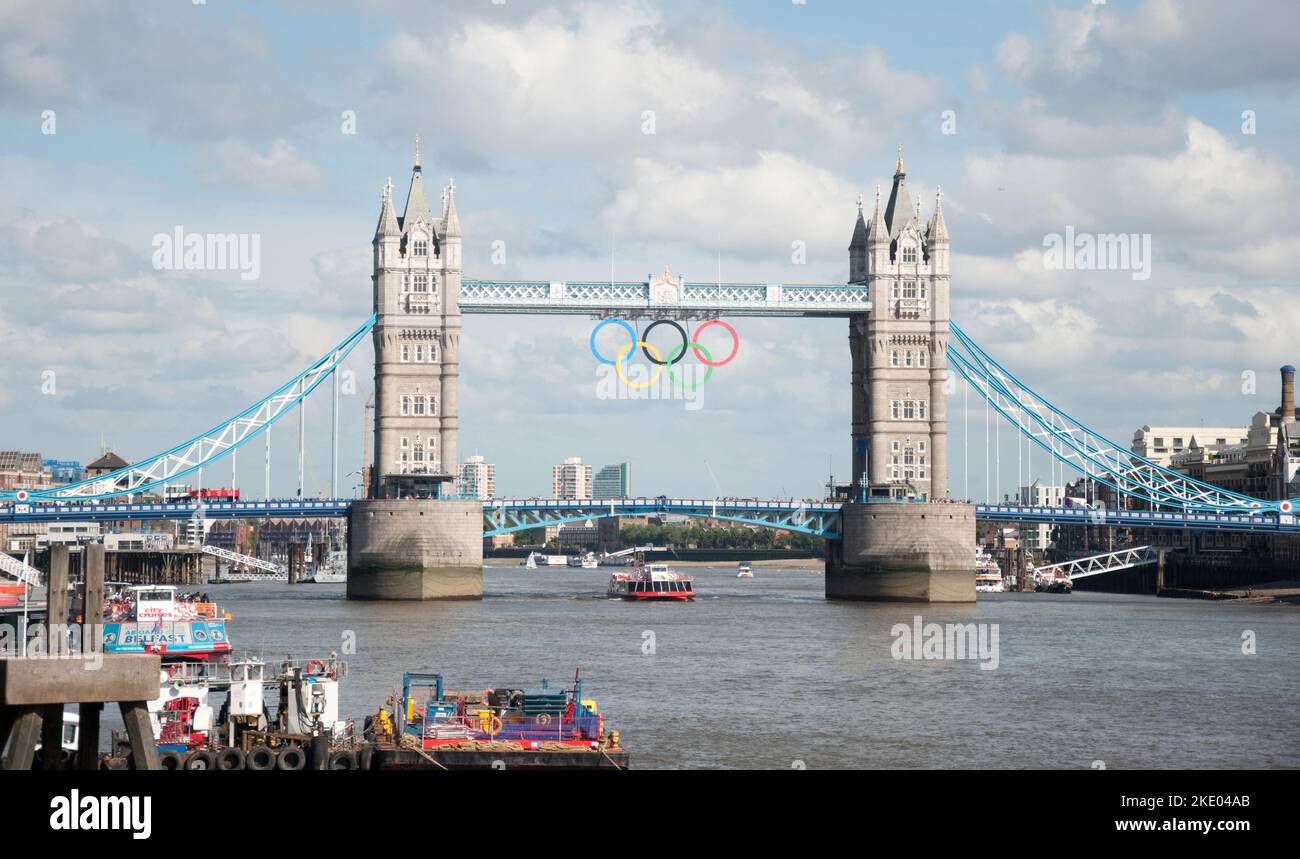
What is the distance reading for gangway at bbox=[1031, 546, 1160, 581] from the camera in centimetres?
15775

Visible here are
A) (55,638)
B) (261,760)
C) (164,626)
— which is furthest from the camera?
(164,626)

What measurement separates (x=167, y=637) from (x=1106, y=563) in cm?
12444

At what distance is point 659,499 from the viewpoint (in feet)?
425

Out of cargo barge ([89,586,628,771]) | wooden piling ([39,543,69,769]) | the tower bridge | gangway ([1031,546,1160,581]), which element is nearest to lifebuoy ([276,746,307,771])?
cargo barge ([89,586,628,771])

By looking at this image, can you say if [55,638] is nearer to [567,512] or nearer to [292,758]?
[292,758]

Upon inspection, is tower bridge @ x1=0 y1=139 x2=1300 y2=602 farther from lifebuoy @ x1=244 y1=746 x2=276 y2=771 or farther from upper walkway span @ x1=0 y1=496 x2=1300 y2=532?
lifebuoy @ x1=244 y1=746 x2=276 y2=771

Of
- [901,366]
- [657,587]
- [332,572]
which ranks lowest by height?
[332,572]

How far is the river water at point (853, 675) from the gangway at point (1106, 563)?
45278 mm

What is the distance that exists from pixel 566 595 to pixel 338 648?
205 ft

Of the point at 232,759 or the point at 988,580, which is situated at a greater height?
the point at 988,580

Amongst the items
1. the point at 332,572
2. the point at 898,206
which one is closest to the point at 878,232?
the point at 898,206

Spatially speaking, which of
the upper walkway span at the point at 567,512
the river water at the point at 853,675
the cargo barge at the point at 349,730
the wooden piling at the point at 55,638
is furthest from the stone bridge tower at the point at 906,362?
the wooden piling at the point at 55,638

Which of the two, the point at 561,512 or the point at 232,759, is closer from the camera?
the point at 232,759

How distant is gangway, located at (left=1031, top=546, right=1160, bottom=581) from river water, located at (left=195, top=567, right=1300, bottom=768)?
45.3 m
